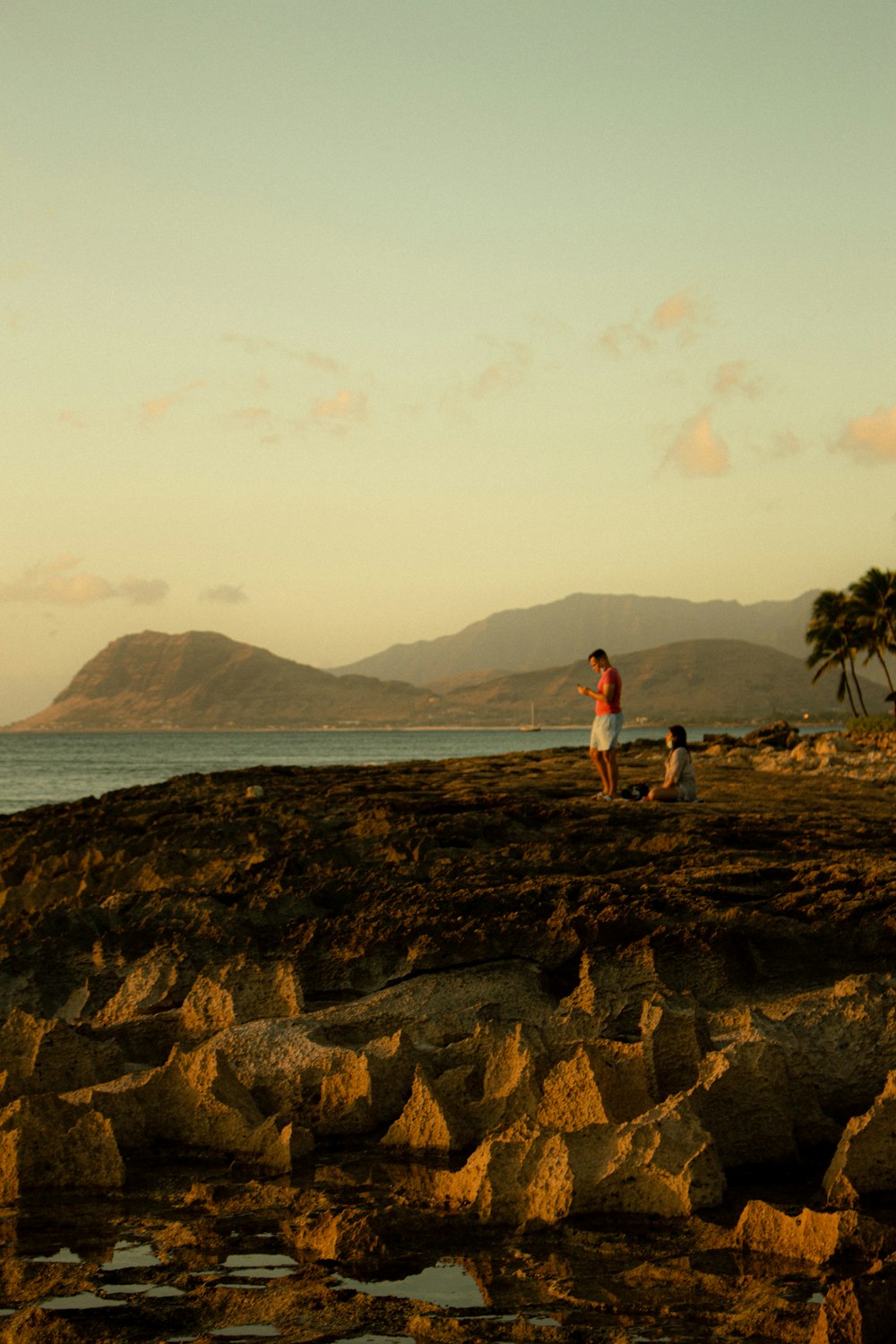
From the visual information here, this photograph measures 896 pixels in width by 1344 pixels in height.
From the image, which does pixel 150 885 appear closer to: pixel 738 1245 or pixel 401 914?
pixel 401 914

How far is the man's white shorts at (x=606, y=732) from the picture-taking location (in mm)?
13594

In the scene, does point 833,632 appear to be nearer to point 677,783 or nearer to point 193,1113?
point 677,783

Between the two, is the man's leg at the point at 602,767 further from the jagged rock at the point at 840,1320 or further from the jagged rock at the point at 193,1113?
the jagged rock at the point at 840,1320

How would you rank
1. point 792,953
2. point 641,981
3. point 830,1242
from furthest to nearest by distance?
point 792,953 → point 641,981 → point 830,1242

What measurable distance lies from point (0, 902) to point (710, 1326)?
7.69 metres

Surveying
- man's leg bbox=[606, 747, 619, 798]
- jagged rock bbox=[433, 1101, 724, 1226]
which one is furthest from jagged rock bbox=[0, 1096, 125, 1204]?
man's leg bbox=[606, 747, 619, 798]

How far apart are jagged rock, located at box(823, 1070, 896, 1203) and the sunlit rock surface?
0.01 metres

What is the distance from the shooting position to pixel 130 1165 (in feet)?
15.7

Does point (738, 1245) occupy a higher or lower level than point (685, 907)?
lower

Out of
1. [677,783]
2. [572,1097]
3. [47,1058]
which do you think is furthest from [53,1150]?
[677,783]

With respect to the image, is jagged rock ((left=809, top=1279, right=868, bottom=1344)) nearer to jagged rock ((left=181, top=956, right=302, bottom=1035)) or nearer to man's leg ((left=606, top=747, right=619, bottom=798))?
jagged rock ((left=181, top=956, right=302, bottom=1035))

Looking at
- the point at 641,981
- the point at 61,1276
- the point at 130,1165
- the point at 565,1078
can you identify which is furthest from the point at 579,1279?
the point at 641,981

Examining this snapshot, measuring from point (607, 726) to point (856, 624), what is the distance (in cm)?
5917

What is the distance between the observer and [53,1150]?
4496 millimetres
